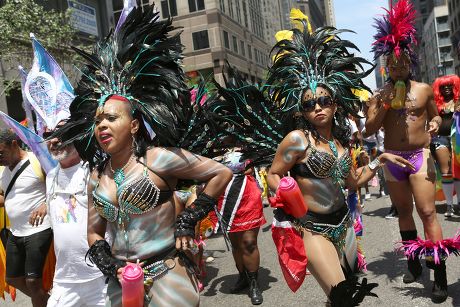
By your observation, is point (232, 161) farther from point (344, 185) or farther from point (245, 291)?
point (344, 185)

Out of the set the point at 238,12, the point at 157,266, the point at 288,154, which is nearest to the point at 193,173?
the point at 157,266

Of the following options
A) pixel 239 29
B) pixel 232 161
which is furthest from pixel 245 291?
pixel 239 29

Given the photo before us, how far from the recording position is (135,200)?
2.78 m

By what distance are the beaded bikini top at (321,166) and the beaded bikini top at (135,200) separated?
47.4 inches

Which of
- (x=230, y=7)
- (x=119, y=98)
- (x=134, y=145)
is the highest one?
(x=230, y=7)

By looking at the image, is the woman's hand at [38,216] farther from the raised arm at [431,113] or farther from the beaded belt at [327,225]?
the raised arm at [431,113]

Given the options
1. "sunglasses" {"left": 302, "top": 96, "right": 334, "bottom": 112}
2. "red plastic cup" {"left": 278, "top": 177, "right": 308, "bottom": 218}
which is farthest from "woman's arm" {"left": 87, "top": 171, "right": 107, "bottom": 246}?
"sunglasses" {"left": 302, "top": 96, "right": 334, "bottom": 112}

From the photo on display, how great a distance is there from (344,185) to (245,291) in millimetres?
2441

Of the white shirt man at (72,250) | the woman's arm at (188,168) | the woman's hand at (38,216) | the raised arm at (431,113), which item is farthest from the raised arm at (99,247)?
the raised arm at (431,113)

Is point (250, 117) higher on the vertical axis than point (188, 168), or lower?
higher

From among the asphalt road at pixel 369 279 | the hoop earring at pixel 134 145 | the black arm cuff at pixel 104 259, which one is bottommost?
the asphalt road at pixel 369 279

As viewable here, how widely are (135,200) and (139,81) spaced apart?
29.3 inches

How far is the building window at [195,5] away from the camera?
4322 cm

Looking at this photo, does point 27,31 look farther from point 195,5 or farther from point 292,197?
point 195,5
